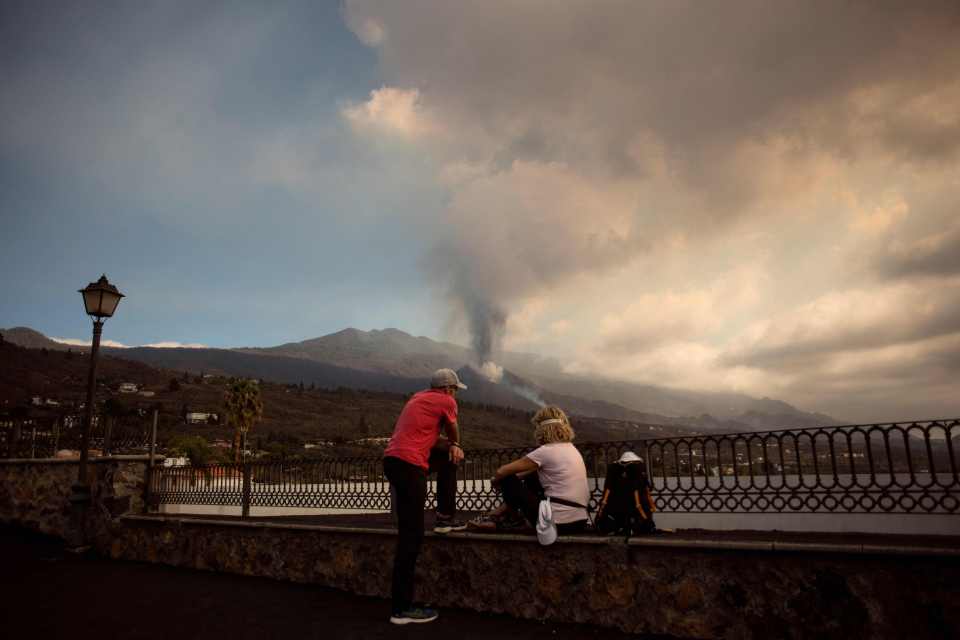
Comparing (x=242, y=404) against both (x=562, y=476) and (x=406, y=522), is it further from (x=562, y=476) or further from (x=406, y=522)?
(x=562, y=476)

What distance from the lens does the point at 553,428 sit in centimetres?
661

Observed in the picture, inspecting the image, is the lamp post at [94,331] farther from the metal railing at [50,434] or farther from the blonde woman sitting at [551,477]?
the blonde woman sitting at [551,477]

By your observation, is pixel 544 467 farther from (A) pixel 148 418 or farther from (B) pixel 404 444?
(A) pixel 148 418

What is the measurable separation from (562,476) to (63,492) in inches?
477

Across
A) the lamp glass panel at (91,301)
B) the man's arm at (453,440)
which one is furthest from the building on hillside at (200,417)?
the man's arm at (453,440)

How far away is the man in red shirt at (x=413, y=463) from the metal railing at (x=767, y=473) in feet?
6.37

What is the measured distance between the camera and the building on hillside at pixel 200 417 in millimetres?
80250

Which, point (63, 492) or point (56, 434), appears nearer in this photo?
point (63, 492)

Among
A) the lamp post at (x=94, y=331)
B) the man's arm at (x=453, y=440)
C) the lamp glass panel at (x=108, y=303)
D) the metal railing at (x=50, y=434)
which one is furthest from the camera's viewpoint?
the metal railing at (x=50, y=434)

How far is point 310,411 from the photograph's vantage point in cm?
11456

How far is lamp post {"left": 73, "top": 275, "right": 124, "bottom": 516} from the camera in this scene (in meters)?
12.0

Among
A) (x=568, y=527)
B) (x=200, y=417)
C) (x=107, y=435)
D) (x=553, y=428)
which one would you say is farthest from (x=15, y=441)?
(x=200, y=417)

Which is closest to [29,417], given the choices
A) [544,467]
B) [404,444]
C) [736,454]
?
[404,444]

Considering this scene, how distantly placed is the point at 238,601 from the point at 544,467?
4487 millimetres
